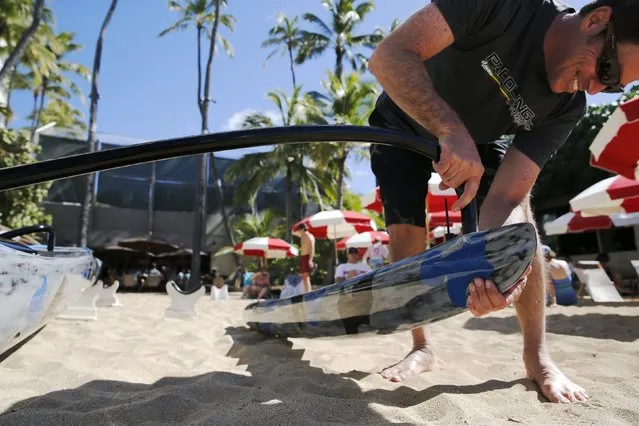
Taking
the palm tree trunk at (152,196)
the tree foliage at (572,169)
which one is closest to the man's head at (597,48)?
the tree foliage at (572,169)

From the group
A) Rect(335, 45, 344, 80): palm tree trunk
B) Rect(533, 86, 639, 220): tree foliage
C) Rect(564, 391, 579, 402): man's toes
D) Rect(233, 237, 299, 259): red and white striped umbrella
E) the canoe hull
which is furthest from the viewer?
Rect(335, 45, 344, 80): palm tree trunk

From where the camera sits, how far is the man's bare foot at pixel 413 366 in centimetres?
183

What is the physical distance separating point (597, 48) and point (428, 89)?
57cm

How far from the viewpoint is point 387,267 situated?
1528mm

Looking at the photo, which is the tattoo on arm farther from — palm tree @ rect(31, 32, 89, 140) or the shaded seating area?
palm tree @ rect(31, 32, 89, 140)

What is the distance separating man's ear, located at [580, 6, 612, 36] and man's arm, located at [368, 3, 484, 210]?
43 cm

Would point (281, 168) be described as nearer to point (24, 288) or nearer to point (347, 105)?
point (347, 105)

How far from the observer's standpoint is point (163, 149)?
1.01 meters

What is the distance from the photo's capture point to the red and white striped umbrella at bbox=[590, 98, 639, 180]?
3.45 meters

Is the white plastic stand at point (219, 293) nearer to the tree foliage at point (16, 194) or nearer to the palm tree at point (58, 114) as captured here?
the tree foliage at point (16, 194)

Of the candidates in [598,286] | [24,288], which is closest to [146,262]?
[598,286]

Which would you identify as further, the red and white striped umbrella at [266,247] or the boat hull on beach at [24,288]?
the red and white striped umbrella at [266,247]

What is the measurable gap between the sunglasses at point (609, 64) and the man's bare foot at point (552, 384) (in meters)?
1.10

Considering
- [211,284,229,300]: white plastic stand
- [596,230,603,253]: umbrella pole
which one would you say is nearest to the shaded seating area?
[211,284,229,300]: white plastic stand
